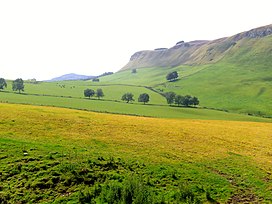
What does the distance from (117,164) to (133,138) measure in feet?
35.6

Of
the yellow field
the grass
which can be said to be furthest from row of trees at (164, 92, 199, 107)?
the yellow field

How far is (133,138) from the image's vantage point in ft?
137

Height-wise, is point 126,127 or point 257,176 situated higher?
point 126,127

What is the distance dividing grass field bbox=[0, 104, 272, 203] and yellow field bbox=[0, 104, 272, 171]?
0.41ft

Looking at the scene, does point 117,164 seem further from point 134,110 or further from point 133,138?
point 134,110

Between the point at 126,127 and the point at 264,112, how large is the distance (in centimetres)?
11266

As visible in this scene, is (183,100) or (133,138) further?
(183,100)

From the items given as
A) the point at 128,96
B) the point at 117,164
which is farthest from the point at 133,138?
the point at 128,96

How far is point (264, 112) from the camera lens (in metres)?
141

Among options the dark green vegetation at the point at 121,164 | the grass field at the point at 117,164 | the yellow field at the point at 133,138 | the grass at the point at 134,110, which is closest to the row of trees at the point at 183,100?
the grass at the point at 134,110

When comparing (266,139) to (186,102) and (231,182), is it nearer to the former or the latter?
(231,182)

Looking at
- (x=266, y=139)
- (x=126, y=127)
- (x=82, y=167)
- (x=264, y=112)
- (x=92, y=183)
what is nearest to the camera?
(x=92, y=183)

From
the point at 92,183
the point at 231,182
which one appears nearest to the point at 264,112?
the point at 231,182

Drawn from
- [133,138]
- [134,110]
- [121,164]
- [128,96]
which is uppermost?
[128,96]
